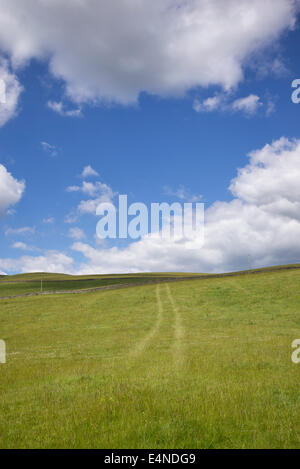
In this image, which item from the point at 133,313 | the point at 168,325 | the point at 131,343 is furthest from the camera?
the point at 133,313

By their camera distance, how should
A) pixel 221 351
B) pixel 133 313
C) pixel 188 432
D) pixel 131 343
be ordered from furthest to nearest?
pixel 133 313 → pixel 131 343 → pixel 221 351 → pixel 188 432

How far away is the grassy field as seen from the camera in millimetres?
7559

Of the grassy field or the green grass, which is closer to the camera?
the grassy field

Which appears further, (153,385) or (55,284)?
(55,284)

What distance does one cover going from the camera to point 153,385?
1170 centimetres

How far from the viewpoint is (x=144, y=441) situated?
23.5ft

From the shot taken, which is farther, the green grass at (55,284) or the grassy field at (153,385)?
the green grass at (55,284)

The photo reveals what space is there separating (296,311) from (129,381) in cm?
3122

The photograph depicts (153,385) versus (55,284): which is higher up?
(153,385)

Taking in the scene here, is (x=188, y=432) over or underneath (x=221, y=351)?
over

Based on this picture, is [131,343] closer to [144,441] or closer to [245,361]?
[245,361]

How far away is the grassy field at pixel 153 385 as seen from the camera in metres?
7.56

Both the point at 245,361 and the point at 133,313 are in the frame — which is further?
the point at 133,313
